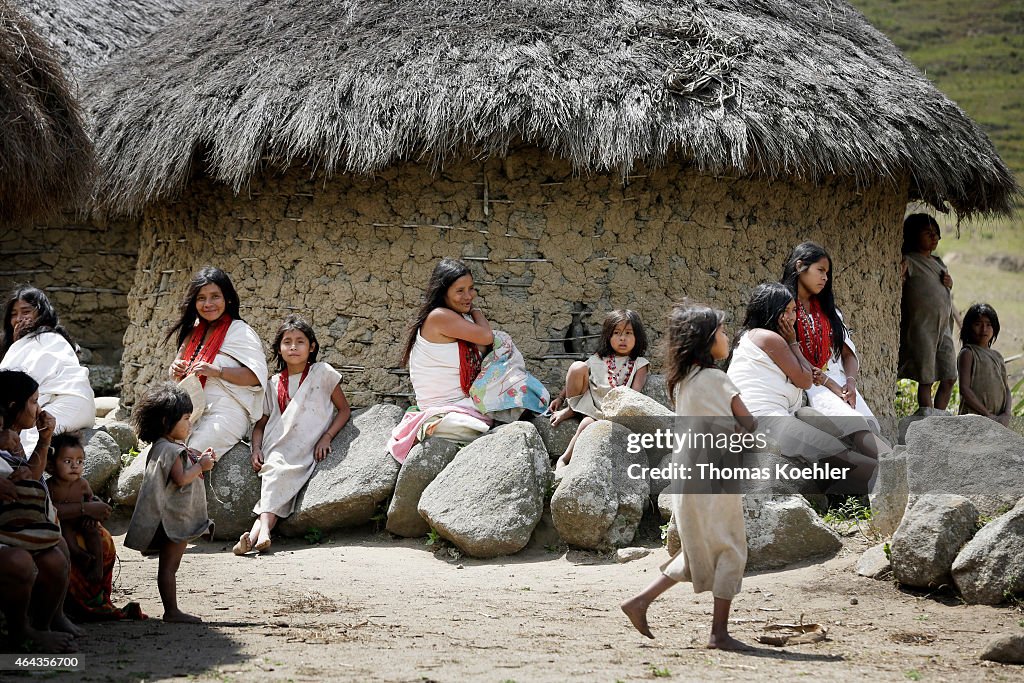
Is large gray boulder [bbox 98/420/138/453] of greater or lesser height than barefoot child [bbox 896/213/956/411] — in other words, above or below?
below

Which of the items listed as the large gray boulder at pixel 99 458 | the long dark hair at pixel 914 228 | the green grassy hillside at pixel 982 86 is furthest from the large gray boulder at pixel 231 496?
the green grassy hillside at pixel 982 86

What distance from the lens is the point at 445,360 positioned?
21.1 feet

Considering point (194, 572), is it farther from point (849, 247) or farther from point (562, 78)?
point (849, 247)

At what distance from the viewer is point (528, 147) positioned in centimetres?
714

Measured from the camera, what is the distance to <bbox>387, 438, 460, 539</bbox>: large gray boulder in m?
6.09

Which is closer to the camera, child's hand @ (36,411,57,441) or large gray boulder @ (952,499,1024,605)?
child's hand @ (36,411,57,441)

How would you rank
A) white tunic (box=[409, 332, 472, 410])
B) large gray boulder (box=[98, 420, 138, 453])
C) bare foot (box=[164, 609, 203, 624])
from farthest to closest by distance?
large gray boulder (box=[98, 420, 138, 453]), white tunic (box=[409, 332, 472, 410]), bare foot (box=[164, 609, 203, 624])

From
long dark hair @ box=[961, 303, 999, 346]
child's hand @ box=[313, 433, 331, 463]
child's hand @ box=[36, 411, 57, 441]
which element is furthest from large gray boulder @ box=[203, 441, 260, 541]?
long dark hair @ box=[961, 303, 999, 346]

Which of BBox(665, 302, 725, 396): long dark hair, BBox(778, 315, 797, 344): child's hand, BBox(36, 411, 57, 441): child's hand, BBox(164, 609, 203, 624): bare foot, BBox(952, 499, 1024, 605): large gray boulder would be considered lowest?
BBox(164, 609, 203, 624): bare foot

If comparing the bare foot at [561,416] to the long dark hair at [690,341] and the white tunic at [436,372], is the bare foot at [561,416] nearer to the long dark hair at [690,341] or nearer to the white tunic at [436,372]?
the white tunic at [436,372]

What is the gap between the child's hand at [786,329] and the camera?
5.52 metres

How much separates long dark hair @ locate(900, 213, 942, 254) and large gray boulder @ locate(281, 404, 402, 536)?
4.49 meters

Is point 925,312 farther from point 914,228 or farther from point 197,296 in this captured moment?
point 197,296

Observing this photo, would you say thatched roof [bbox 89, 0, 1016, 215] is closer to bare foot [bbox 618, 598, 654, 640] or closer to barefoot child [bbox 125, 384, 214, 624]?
barefoot child [bbox 125, 384, 214, 624]
